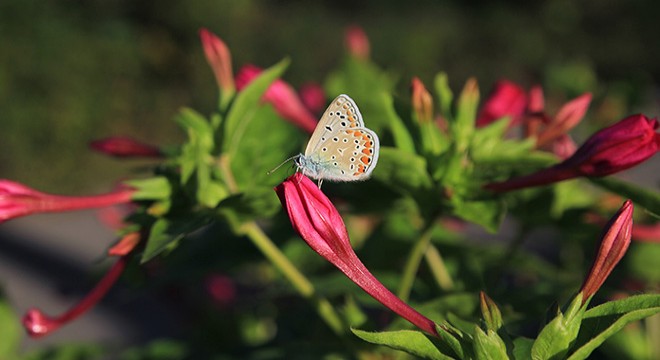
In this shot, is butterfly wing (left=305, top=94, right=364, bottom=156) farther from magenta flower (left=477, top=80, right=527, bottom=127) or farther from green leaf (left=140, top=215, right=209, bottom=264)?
magenta flower (left=477, top=80, right=527, bottom=127)

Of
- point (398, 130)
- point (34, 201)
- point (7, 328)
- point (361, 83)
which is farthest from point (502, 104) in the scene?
point (7, 328)

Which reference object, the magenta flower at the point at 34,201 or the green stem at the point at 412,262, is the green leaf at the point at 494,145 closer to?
the green stem at the point at 412,262

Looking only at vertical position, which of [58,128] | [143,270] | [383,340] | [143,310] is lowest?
[143,310]

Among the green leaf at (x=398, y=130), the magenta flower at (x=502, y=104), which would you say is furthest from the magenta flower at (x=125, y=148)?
the magenta flower at (x=502, y=104)

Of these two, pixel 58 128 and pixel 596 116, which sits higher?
pixel 596 116

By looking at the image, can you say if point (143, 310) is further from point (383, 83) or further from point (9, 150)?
point (383, 83)

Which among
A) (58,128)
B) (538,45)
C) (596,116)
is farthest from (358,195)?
(538,45)
